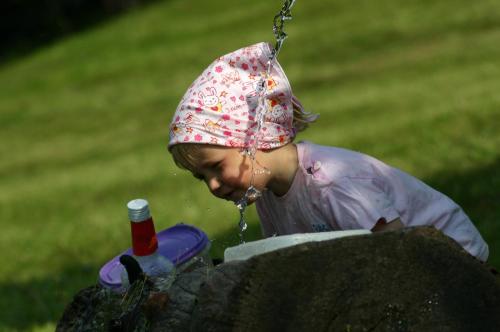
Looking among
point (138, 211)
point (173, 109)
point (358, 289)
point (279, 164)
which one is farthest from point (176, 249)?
point (173, 109)

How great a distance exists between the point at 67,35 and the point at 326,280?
65.3 feet

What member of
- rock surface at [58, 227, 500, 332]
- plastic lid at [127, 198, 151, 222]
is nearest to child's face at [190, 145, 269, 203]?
plastic lid at [127, 198, 151, 222]

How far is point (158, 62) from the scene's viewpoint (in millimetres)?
15633

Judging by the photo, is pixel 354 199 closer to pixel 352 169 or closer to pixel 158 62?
pixel 352 169

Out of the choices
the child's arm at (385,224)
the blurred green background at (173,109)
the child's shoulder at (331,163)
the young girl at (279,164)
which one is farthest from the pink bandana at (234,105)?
the blurred green background at (173,109)

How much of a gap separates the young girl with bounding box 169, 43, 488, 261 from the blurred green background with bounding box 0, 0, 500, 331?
1588 mm

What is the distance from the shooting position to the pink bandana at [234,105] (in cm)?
335

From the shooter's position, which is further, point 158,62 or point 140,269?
point 158,62

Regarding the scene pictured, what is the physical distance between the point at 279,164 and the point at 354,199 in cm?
39

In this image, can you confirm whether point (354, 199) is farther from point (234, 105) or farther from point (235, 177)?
point (234, 105)

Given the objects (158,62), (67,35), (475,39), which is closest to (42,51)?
(67,35)

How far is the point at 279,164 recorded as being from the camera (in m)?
3.53

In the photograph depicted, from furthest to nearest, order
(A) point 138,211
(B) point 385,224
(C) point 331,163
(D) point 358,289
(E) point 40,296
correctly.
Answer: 1. (E) point 40,296
2. (C) point 331,163
3. (A) point 138,211
4. (B) point 385,224
5. (D) point 358,289

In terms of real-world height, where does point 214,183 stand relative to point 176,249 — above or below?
above
